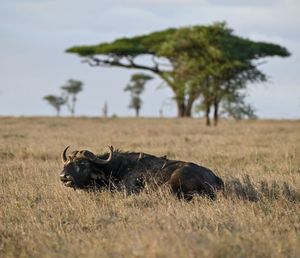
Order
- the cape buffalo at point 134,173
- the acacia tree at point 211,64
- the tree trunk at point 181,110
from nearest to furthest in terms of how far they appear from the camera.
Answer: the cape buffalo at point 134,173 → the acacia tree at point 211,64 → the tree trunk at point 181,110

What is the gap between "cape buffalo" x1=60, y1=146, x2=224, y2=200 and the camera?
9.28 m

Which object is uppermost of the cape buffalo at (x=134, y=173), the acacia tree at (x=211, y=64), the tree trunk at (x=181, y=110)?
the acacia tree at (x=211, y=64)

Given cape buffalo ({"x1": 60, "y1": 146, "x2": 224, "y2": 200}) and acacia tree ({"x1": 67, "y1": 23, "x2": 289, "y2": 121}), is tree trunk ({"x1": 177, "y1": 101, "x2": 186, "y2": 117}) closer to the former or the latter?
acacia tree ({"x1": 67, "y1": 23, "x2": 289, "y2": 121})

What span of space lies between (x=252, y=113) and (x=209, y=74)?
3.13 m

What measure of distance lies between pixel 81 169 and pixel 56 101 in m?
66.3

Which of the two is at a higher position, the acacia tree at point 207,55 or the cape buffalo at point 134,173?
the acacia tree at point 207,55

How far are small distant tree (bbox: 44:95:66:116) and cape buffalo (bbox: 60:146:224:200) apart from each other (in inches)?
2582

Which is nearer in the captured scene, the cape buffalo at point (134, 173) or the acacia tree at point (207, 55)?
the cape buffalo at point (134, 173)

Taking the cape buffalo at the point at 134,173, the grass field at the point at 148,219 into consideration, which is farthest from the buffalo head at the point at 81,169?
the grass field at the point at 148,219

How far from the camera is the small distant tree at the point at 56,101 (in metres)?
75.4

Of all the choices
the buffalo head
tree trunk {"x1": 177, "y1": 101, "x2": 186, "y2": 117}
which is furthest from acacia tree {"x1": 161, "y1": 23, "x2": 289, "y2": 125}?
the buffalo head

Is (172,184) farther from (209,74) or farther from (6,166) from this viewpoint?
(209,74)

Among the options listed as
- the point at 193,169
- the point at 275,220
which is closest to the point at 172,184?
the point at 193,169

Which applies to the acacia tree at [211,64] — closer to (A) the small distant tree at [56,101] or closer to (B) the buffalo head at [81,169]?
(B) the buffalo head at [81,169]
